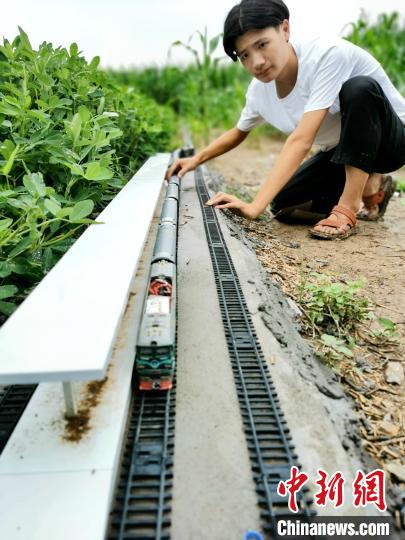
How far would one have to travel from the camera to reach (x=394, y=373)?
1445mm

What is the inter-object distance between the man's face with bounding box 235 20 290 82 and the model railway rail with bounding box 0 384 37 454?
1688 millimetres

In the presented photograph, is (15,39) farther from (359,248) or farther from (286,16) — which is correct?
(359,248)

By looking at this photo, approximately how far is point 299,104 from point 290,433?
6.30 ft

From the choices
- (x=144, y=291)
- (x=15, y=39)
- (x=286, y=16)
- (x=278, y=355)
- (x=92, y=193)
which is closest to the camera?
(x=278, y=355)

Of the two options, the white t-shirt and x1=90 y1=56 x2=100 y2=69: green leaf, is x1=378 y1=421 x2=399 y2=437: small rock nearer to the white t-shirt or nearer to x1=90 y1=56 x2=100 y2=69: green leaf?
the white t-shirt

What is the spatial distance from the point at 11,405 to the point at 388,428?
38.3 inches

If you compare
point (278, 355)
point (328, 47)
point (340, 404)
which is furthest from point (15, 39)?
point (340, 404)

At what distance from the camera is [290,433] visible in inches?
41.3

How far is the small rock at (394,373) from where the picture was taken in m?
1.41

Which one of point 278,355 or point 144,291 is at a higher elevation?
point 144,291

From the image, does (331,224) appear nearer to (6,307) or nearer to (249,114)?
(249,114)

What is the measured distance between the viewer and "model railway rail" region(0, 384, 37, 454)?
3.67 ft

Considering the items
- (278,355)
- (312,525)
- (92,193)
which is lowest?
(312,525)

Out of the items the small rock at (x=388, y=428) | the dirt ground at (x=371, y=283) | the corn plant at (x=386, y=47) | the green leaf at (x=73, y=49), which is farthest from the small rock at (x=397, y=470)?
the corn plant at (x=386, y=47)
